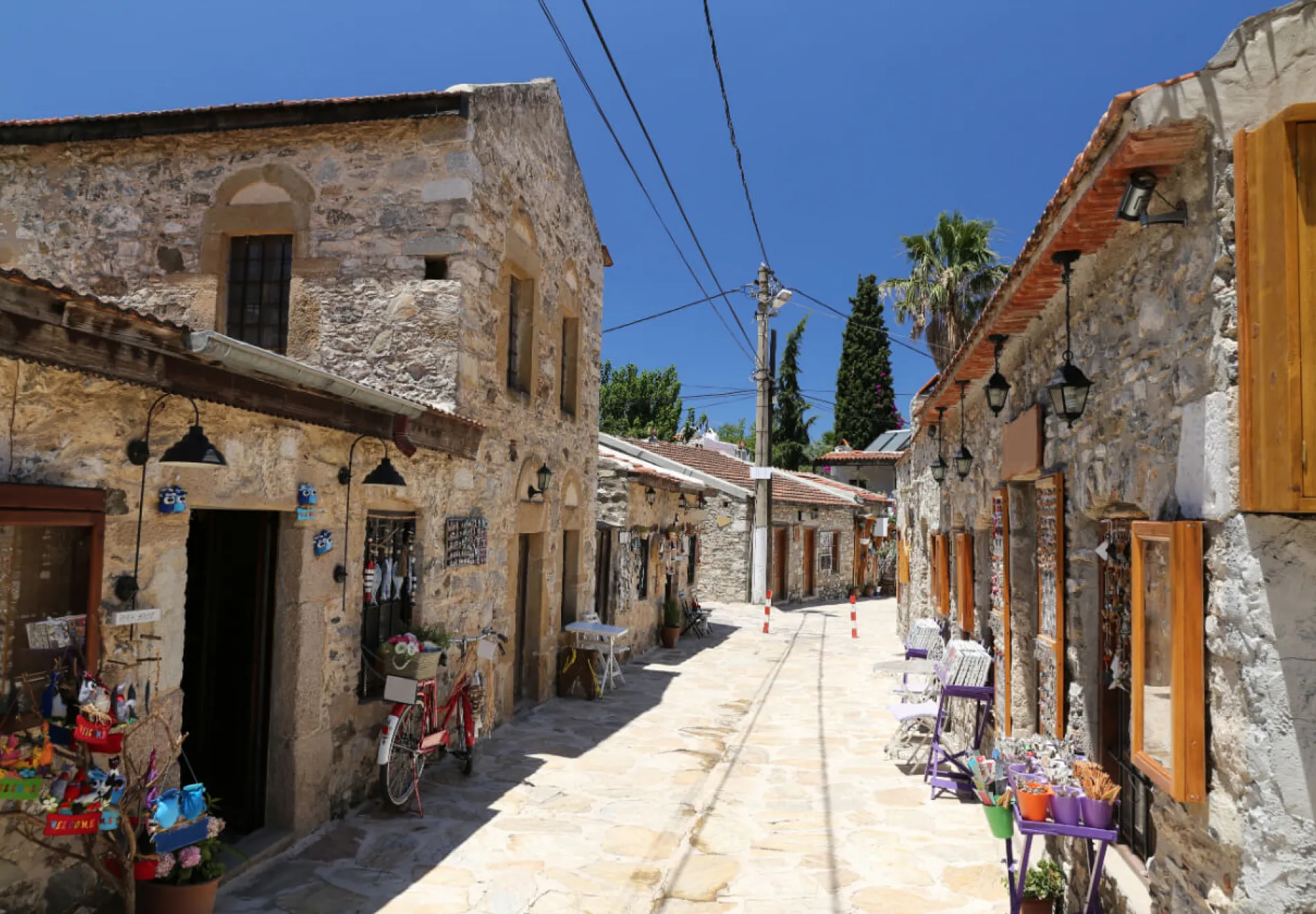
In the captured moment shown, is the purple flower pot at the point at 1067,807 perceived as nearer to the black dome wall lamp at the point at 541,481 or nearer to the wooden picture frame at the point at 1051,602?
the wooden picture frame at the point at 1051,602

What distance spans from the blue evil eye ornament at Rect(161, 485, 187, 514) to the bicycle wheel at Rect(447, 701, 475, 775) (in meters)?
3.34

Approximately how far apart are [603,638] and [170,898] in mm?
6891

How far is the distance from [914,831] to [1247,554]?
4.13 metres

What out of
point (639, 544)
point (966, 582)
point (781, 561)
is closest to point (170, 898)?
point (966, 582)

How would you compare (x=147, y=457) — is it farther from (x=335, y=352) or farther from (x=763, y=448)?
(x=763, y=448)

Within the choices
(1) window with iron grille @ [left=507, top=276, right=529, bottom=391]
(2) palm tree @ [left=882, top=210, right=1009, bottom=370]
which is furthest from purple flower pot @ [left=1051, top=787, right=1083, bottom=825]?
(2) palm tree @ [left=882, top=210, right=1009, bottom=370]

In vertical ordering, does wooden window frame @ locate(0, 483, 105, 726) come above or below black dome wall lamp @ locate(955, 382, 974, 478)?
below

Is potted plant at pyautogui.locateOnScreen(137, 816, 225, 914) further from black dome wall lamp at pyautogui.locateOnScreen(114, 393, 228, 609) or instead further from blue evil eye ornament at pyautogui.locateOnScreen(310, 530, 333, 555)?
blue evil eye ornament at pyautogui.locateOnScreen(310, 530, 333, 555)

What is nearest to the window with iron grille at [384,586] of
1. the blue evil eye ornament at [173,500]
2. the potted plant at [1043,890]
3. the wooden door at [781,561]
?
the blue evil eye ornament at [173,500]

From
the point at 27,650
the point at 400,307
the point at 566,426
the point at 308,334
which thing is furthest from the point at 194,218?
the point at 27,650

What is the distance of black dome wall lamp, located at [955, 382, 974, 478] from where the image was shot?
27.2ft

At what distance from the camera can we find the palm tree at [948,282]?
17875 millimetres

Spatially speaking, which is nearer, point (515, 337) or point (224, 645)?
point (224, 645)

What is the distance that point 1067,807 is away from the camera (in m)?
4.02
